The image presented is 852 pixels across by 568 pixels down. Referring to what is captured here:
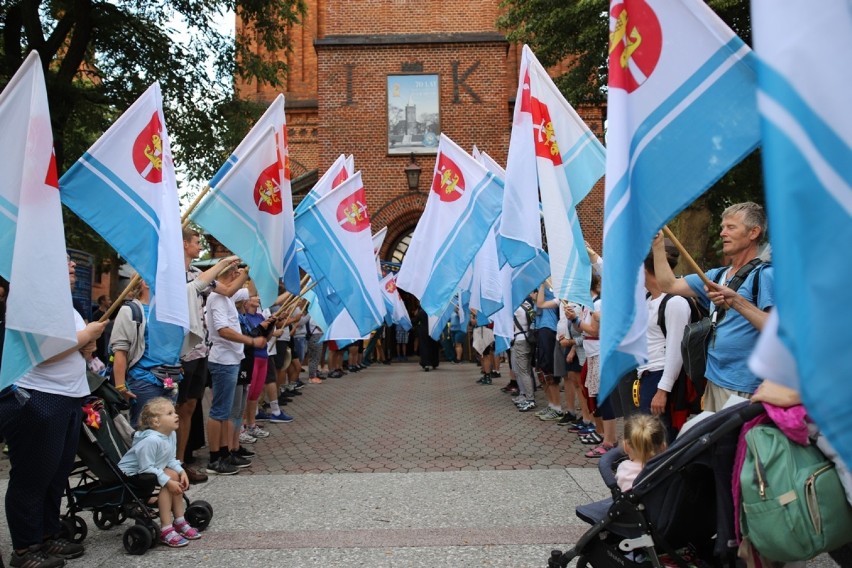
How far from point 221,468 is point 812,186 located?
20.5 ft

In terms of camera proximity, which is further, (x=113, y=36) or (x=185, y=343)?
(x=113, y=36)

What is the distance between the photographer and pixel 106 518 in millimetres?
5258

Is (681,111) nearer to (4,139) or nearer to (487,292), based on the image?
(4,139)

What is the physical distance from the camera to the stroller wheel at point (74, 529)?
4898 mm

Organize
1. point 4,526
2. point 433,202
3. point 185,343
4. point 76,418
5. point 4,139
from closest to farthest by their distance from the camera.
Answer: point 4,139 → point 76,418 → point 4,526 → point 185,343 → point 433,202

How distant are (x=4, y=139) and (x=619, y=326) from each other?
11.7 feet

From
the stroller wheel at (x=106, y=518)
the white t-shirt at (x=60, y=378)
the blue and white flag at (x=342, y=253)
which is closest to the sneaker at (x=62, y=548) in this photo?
the stroller wheel at (x=106, y=518)

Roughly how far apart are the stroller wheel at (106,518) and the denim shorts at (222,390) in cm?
167

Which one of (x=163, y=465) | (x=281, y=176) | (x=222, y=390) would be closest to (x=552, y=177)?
(x=281, y=176)

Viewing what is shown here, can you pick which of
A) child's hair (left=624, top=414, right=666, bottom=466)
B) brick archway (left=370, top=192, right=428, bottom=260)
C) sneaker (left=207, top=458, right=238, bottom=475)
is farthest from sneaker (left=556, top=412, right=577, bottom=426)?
brick archway (left=370, top=192, right=428, bottom=260)

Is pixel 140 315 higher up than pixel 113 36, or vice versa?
pixel 113 36

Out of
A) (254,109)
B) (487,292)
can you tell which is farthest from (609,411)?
(254,109)

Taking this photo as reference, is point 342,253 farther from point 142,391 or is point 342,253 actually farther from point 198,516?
point 198,516

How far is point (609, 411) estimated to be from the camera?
7359mm
